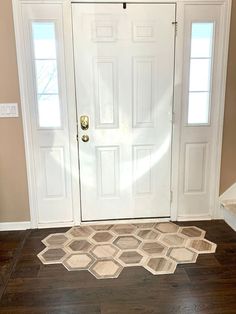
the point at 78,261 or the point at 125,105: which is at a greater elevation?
the point at 125,105

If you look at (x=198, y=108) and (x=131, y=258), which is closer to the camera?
(x=131, y=258)

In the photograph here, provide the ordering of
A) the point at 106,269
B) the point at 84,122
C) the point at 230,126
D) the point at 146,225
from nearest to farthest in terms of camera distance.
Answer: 1. the point at 106,269
2. the point at 84,122
3. the point at 230,126
4. the point at 146,225

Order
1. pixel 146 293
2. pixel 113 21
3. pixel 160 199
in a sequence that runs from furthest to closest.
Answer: pixel 160 199
pixel 113 21
pixel 146 293

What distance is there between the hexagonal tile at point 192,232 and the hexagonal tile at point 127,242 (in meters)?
0.47

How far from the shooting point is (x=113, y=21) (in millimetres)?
2664

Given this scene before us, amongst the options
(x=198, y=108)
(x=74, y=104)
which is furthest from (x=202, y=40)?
(x=74, y=104)

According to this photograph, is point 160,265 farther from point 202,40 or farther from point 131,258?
point 202,40

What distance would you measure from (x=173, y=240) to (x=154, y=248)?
0.75 ft

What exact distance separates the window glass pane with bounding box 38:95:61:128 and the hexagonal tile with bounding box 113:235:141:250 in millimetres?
1178

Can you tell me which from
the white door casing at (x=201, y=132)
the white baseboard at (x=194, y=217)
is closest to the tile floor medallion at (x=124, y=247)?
the white baseboard at (x=194, y=217)

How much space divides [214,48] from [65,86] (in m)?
1.38

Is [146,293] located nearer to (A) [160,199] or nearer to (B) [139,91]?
(A) [160,199]

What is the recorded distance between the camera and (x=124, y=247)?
264 centimetres

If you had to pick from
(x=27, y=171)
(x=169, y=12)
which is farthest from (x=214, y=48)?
(x=27, y=171)
